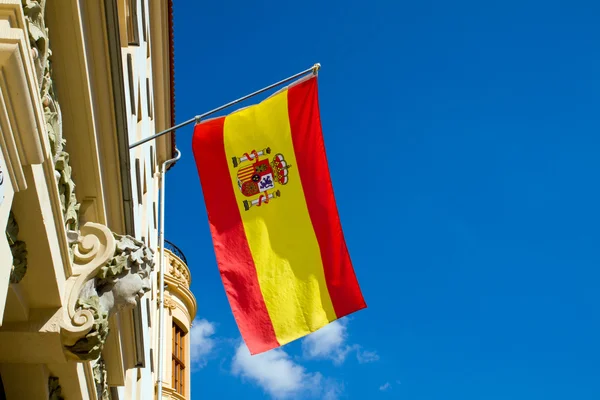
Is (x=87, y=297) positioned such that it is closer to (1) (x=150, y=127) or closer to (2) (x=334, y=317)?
(2) (x=334, y=317)

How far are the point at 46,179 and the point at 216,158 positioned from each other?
16.2ft

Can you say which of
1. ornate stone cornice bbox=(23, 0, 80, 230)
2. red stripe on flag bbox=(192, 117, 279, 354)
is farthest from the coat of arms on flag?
ornate stone cornice bbox=(23, 0, 80, 230)

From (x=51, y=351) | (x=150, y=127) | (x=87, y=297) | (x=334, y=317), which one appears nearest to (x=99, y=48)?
(x=87, y=297)

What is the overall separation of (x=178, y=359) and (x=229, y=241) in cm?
1181

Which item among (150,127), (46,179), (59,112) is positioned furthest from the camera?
(150,127)

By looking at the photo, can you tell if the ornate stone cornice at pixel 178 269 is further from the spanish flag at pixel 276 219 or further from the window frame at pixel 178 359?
the spanish flag at pixel 276 219

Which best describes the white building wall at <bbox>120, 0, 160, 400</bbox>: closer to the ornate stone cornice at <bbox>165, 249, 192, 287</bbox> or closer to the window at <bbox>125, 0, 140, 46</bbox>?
the window at <bbox>125, 0, 140, 46</bbox>

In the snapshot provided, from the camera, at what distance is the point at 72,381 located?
7.55 m

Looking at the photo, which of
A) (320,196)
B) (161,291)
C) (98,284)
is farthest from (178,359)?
(98,284)

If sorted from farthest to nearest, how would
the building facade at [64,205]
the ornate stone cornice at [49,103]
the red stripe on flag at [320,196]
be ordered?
the red stripe on flag at [320,196], the ornate stone cornice at [49,103], the building facade at [64,205]

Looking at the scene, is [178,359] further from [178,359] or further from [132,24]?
[132,24]

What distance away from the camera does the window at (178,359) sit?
20484mm

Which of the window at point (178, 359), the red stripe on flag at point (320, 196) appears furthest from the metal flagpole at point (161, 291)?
the red stripe on flag at point (320, 196)

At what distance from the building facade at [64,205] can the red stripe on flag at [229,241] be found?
1388 millimetres
